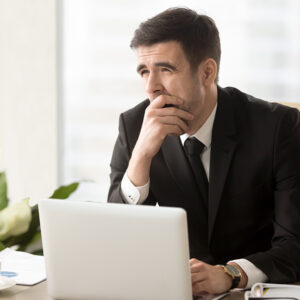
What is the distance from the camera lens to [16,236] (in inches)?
90.4

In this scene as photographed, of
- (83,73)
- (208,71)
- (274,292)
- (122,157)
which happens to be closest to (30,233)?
(122,157)

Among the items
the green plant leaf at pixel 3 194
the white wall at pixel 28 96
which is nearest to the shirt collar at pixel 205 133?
the green plant leaf at pixel 3 194

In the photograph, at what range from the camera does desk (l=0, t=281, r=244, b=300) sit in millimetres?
1518

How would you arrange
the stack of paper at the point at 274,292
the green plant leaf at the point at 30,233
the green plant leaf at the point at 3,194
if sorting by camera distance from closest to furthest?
the stack of paper at the point at 274,292 → the green plant leaf at the point at 30,233 → the green plant leaf at the point at 3,194

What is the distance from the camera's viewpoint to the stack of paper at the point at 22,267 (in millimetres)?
1662

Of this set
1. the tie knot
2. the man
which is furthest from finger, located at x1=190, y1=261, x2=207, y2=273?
the tie knot

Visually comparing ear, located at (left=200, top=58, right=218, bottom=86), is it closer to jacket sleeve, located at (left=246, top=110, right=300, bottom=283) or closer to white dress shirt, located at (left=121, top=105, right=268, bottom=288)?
white dress shirt, located at (left=121, top=105, right=268, bottom=288)

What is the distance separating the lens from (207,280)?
1.54 meters

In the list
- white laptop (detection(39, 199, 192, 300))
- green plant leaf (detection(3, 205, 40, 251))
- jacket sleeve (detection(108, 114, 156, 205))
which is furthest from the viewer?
green plant leaf (detection(3, 205, 40, 251))

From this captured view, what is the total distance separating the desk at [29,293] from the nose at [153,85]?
0.76 m

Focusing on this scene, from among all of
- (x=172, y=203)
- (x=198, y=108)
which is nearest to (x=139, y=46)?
(x=198, y=108)

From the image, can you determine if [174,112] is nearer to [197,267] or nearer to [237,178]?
[237,178]

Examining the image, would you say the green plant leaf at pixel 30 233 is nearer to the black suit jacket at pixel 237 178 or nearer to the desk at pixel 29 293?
the black suit jacket at pixel 237 178

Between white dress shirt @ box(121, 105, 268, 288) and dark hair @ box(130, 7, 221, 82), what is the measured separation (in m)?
0.22
